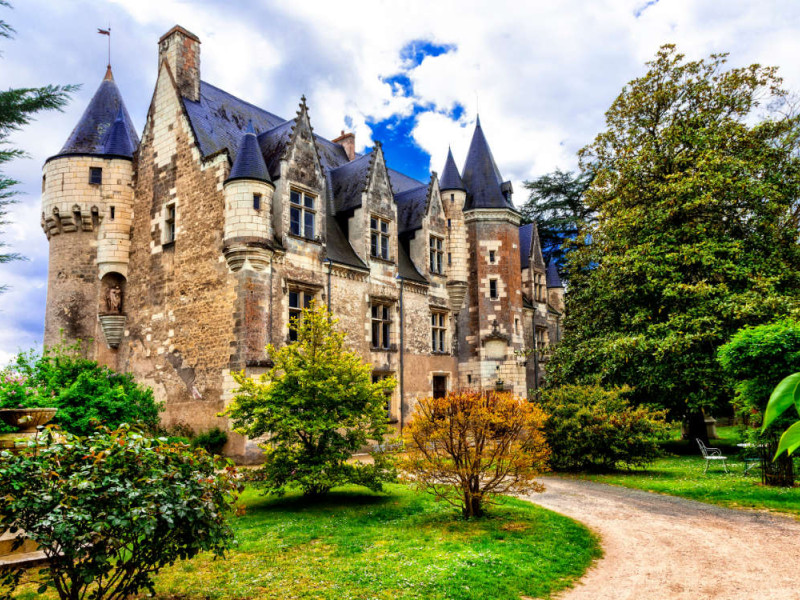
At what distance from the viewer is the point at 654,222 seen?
21.6 m

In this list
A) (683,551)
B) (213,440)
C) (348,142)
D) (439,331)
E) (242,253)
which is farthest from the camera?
(348,142)

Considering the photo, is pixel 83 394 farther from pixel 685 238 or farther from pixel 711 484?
pixel 685 238

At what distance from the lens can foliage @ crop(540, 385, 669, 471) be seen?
1631cm

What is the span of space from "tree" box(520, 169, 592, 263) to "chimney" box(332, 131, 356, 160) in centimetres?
2127

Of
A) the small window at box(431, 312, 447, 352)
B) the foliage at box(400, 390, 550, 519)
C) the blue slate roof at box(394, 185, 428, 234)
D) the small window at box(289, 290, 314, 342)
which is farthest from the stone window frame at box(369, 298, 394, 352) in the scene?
the foliage at box(400, 390, 550, 519)

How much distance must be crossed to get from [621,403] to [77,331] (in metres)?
20.5

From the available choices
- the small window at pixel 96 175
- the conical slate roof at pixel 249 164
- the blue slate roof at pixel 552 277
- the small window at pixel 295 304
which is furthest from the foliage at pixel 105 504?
the blue slate roof at pixel 552 277

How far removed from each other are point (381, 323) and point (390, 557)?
16.1 metres

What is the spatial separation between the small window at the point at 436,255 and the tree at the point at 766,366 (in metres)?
14.7

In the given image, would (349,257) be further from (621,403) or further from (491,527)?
(491,527)

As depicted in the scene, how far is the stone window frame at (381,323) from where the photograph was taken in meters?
23.1

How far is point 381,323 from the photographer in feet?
77.7

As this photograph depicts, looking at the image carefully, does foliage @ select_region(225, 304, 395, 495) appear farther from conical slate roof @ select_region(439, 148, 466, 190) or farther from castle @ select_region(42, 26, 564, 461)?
conical slate roof @ select_region(439, 148, 466, 190)

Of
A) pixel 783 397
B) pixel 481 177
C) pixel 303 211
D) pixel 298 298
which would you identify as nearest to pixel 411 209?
pixel 481 177
